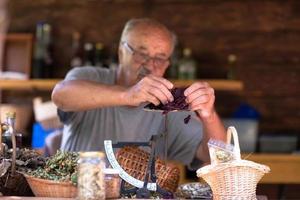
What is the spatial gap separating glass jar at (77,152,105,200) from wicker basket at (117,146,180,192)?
40cm

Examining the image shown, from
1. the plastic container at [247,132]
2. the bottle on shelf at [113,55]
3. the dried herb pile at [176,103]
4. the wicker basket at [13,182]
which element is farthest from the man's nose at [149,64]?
the bottle on shelf at [113,55]

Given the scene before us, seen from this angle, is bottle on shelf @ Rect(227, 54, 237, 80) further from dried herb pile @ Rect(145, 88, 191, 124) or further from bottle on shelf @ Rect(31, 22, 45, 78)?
dried herb pile @ Rect(145, 88, 191, 124)

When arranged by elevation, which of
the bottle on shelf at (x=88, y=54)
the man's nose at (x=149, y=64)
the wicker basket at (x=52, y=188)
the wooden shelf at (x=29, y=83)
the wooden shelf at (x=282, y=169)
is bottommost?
the wooden shelf at (x=282, y=169)

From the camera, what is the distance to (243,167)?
1.86 meters

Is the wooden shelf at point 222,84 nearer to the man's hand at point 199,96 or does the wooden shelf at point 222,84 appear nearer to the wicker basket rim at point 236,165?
the man's hand at point 199,96

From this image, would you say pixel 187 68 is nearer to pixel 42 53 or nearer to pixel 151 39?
pixel 42 53

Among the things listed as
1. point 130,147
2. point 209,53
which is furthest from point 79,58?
point 130,147

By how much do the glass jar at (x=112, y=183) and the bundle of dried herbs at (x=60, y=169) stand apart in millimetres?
110

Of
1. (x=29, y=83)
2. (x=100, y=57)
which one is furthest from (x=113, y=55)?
(x=29, y=83)

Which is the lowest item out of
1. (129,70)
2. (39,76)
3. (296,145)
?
(296,145)

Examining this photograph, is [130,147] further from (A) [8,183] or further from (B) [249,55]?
(B) [249,55]

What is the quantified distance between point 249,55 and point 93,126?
2.38m

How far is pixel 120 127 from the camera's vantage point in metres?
2.90

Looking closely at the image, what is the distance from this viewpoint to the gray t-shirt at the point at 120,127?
290cm
